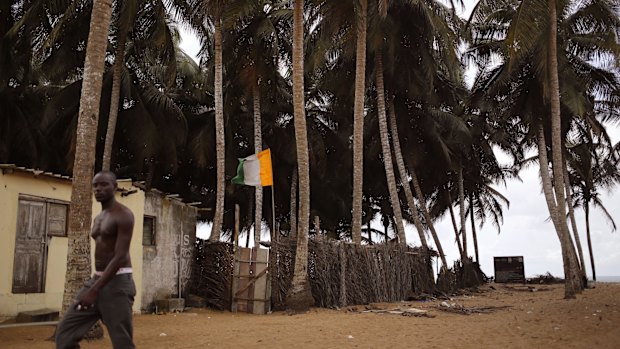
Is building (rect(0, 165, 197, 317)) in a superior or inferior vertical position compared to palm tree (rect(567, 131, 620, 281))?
inferior

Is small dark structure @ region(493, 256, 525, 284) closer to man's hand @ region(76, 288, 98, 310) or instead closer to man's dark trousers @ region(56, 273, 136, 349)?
man's dark trousers @ region(56, 273, 136, 349)

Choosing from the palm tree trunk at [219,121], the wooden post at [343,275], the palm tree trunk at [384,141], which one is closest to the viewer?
the wooden post at [343,275]

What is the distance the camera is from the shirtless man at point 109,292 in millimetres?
4684

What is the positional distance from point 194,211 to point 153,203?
77.6 inches

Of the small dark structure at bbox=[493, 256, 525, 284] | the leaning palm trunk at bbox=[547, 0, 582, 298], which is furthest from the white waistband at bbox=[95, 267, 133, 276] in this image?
the small dark structure at bbox=[493, 256, 525, 284]

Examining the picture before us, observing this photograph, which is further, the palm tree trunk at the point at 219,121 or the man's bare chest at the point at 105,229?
the palm tree trunk at the point at 219,121

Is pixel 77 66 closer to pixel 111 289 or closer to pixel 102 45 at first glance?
pixel 102 45

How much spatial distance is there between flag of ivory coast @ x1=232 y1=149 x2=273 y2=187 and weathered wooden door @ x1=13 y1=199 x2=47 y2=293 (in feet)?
20.2

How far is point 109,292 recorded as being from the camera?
4715mm

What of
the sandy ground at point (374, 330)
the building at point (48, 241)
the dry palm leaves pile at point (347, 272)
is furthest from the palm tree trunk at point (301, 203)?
the building at point (48, 241)

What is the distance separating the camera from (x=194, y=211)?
1775 cm

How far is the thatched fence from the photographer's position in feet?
53.3

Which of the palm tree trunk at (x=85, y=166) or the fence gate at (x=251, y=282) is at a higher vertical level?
the palm tree trunk at (x=85, y=166)

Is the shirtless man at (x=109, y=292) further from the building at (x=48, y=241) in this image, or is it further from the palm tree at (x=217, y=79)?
the palm tree at (x=217, y=79)
